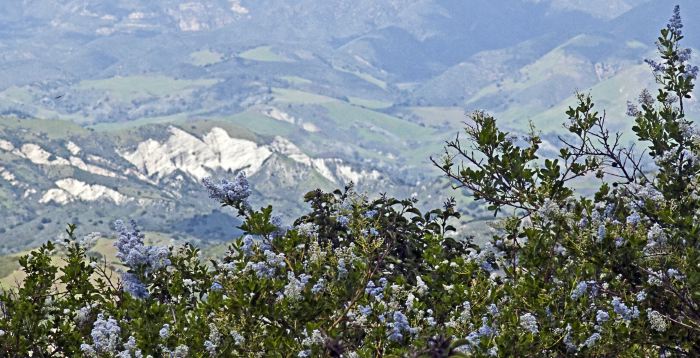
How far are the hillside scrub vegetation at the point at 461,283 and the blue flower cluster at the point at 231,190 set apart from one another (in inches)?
1.3

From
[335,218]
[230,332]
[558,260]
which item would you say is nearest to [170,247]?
[335,218]

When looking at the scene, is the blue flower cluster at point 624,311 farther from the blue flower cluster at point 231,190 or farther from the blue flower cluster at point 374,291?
the blue flower cluster at point 231,190

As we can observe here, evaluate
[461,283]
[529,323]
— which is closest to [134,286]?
[461,283]

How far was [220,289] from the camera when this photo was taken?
13.3 m

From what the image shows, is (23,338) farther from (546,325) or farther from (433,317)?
(546,325)

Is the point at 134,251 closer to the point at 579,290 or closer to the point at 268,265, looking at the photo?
the point at 268,265

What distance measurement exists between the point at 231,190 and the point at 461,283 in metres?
3.89

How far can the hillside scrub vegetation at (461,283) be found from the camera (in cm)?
1170

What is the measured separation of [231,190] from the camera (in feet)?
45.4

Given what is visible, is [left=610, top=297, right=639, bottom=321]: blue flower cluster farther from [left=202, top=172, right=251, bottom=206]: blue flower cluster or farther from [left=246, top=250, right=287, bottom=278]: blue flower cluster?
[left=202, top=172, right=251, bottom=206]: blue flower cluster

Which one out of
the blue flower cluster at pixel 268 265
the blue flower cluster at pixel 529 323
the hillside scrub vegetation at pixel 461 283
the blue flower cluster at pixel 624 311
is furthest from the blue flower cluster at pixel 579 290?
Answer: the blue flower cluster at pixel 268 265

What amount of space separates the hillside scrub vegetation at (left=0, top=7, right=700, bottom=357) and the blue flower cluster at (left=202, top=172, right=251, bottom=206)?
0.03 m

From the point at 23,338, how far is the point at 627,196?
1025 centimetres

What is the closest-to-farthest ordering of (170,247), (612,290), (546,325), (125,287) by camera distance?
1. (546,325)
2. (612,290)
3. (125,287)
4. (170,247)
